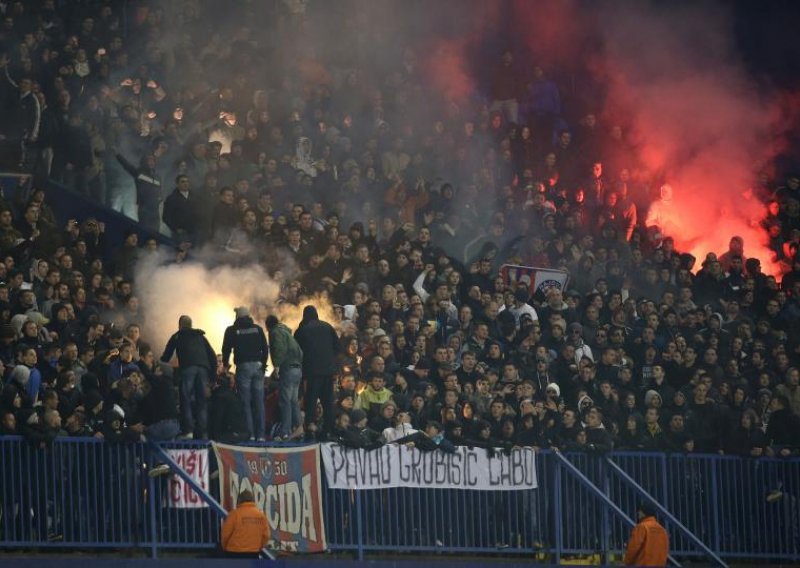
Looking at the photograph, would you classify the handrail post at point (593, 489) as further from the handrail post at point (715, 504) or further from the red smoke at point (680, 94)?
the red smoke at point (680, 94)

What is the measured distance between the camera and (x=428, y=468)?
50.4ft

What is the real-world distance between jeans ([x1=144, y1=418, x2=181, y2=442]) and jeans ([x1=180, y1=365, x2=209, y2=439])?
2.57 ft

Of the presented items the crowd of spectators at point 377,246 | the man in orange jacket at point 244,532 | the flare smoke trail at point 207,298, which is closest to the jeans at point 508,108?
the crowd of spectators at point 377,246

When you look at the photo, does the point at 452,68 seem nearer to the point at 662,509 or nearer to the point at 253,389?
the point at 253,389

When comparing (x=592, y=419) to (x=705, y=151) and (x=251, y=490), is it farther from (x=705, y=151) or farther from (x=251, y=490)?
(x=705, y=151)

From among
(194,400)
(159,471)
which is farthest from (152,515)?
(194,400)

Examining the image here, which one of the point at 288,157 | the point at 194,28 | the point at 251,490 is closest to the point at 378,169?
the point at 288,157

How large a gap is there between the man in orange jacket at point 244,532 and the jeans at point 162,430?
1.20 metres

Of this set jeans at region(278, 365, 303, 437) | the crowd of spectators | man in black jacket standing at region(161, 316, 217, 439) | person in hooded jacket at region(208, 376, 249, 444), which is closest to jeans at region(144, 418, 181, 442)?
the crowd of spectators

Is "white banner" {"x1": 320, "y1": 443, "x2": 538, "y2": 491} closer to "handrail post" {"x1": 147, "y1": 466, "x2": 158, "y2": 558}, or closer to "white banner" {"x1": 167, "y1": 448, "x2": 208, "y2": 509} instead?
"white banner" {"x1": 167, "y1": 448, "x2": 208, "y2": 509}

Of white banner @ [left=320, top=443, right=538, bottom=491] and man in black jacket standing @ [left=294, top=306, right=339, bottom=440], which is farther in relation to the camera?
man in black jacket standing @ [left=294, top=306, right=339, bottom=440]

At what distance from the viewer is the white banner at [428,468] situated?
15.2 m

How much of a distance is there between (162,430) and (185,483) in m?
0.53

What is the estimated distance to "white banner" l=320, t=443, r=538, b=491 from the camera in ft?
49.9
